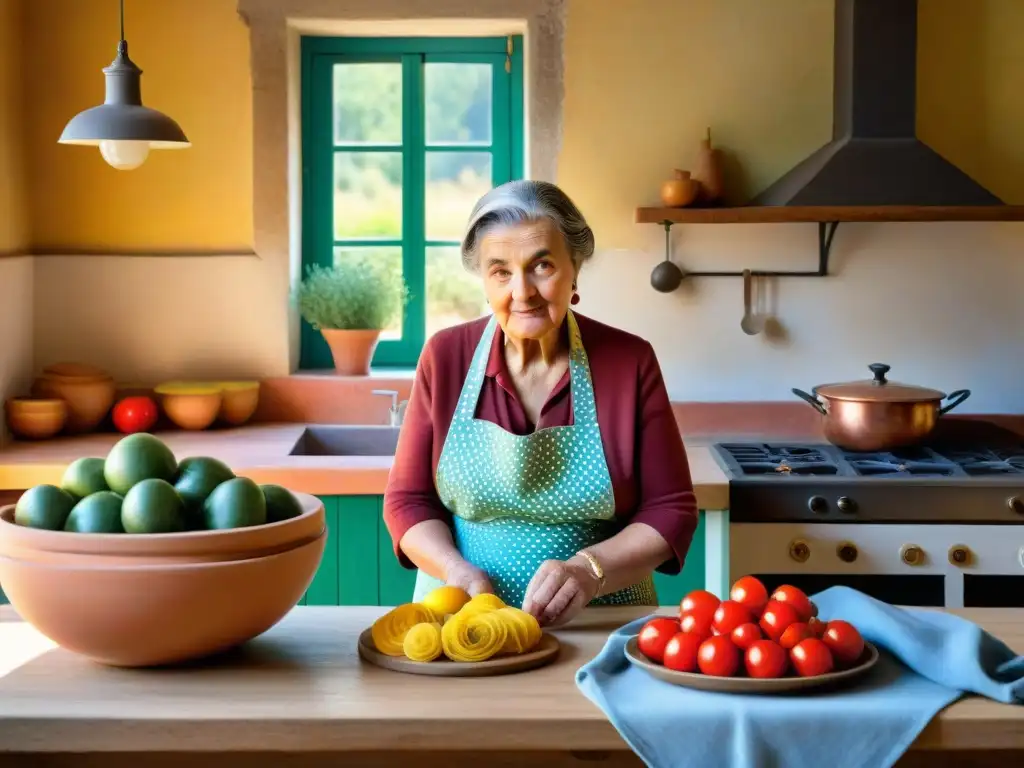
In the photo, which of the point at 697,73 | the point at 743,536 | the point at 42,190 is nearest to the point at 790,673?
the point at 743,536

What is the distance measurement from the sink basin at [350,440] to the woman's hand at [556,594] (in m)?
1.96

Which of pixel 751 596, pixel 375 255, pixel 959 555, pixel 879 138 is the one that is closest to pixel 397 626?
pixel 751 596

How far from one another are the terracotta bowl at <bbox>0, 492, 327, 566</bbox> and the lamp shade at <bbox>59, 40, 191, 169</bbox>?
1447mm

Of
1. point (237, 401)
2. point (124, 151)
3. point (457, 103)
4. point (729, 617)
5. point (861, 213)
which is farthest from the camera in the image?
point (457, 103)

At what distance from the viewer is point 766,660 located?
5.18 ft

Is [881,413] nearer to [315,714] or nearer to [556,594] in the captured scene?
[556,594]

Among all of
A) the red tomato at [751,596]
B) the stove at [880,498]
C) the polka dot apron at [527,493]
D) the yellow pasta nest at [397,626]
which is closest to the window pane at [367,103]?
the stove at [880,498]

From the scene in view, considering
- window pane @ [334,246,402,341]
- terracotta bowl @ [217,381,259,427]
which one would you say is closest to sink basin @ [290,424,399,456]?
terracotta bowl @ [217,381,259,427]

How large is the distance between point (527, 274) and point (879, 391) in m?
1.62

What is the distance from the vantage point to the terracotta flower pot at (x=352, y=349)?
13.2ft

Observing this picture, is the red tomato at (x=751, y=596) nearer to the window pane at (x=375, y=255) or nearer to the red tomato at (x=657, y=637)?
the red tomato at (x=657, y=637)

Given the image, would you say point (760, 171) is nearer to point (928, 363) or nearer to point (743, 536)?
point (928, 363)

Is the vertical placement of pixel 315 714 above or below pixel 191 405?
below

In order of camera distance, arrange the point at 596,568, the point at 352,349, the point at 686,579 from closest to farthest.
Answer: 1. the point at 596,568
2. the point at 686,579
3. the point at 352,349
